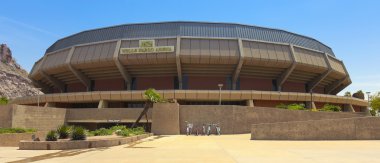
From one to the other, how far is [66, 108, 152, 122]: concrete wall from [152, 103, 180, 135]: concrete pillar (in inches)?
214

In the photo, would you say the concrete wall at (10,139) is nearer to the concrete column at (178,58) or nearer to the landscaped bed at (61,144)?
the landscaped bed at (61,144)

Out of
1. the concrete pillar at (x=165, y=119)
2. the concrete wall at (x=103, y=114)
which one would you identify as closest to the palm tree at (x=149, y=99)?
the concrete pillar at (x=165, y=119)

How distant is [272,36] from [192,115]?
22.9 meters

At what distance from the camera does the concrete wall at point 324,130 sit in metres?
20.9

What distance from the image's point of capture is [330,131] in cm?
2175

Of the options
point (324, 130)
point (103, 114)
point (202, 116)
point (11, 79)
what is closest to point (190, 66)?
point (103, 114)

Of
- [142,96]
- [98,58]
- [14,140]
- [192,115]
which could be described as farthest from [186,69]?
[14,140]

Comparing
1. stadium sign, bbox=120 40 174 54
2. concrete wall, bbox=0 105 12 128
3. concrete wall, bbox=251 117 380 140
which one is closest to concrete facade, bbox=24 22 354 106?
stadium sign, bbox=120 40 174 54

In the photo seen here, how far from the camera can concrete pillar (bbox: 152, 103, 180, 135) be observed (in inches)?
1328

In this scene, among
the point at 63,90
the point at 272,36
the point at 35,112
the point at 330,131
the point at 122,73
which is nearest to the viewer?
the point at 330,131

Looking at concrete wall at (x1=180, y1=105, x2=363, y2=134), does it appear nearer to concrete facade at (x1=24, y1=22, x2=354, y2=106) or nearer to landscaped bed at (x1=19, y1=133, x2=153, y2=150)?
concrete facade at (x1=24, y1=22, x2=354, y2=106)

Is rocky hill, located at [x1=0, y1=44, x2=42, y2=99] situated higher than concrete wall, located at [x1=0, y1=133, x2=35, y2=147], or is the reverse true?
rocky hill, located at [x1=0, y1=44, x2=42, y2=99]

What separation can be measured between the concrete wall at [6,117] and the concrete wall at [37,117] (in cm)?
29

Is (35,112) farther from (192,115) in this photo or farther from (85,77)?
(85,77)
